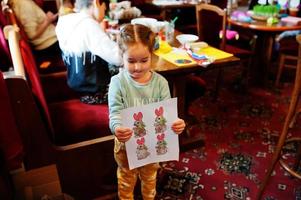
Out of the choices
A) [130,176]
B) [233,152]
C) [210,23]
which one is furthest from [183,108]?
[210,23]

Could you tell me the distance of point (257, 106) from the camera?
290 cm

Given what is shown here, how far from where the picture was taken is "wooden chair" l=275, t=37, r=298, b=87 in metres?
3.13

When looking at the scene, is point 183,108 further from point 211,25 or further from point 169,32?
point 211,25

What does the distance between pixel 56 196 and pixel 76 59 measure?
0.76 m

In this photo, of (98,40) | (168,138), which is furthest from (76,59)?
(168,138)

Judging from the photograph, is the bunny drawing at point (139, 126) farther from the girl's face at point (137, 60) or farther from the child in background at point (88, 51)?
the child in background at point (88, 51)

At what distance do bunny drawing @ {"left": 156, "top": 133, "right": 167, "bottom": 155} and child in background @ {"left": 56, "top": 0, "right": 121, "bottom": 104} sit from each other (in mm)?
529

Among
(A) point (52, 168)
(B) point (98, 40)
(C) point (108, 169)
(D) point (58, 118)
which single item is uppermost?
(B) point (98, 40)

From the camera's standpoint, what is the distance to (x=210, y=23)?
285 cm

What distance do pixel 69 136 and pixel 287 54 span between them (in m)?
2.57

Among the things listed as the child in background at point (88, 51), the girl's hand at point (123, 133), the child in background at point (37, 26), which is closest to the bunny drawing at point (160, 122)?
the girl's hand at point (123, 133)

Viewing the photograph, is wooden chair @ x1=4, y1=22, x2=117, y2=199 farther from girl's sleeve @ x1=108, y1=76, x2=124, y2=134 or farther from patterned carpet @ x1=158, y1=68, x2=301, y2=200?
patterned carpet @ x1=158, y1=68, x2=301, y2=200

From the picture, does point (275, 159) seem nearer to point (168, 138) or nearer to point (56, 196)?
point (168, 138)

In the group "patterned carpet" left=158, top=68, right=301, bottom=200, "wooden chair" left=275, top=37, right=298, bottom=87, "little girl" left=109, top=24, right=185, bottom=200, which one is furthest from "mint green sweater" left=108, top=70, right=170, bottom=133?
"wooden chair" left=275, top=37, right=298, bottom=87
